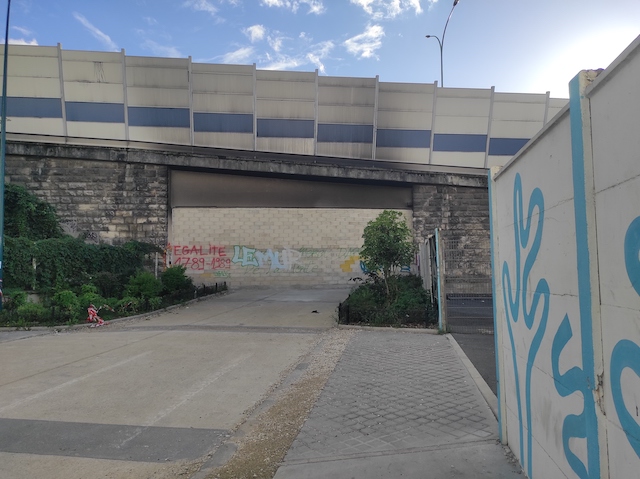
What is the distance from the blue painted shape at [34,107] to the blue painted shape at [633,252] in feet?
83.7

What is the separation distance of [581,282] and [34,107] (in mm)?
25969

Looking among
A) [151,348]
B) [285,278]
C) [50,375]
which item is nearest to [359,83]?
[285,278]

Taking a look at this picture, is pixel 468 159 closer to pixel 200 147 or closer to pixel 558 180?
pixel 200 147

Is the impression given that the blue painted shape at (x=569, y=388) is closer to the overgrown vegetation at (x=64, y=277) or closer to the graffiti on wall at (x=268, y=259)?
the overgrown vegetation at (x=64, y=277)

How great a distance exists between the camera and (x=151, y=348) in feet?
33.0

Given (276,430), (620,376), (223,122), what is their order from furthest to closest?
(223,122) < (276,430) < (620,376)

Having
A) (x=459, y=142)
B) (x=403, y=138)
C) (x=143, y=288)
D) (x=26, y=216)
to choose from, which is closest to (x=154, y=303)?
(x=143, y=288)

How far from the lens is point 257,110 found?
2341 centimetres

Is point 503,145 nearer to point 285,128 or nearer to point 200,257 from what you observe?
point 285,128

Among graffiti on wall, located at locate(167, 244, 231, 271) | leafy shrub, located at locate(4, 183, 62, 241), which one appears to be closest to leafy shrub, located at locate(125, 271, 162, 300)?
Answer: leafy shrub, located at locate(4, 183, 62, 241)

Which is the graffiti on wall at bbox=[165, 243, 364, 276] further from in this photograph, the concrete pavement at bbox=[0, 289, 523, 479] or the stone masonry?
the concrete pavement at bbox=[0, 289, 523, 479]

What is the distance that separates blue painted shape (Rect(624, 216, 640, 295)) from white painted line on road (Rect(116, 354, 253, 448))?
15.7 ft

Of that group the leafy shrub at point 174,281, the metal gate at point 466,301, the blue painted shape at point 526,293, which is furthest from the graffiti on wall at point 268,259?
the blue painted shape at point 526,293

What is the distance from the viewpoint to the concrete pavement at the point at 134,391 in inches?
179
